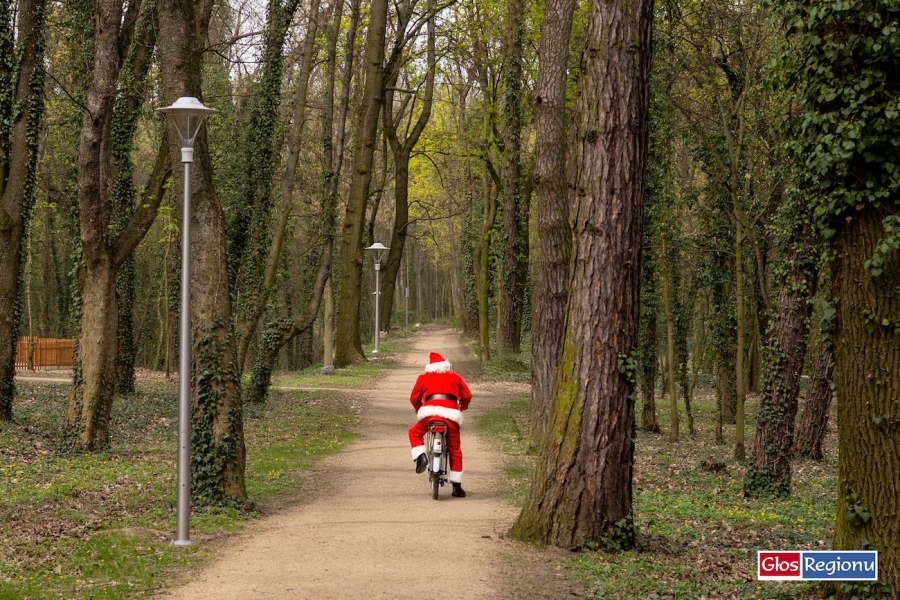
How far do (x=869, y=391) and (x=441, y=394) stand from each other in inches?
227

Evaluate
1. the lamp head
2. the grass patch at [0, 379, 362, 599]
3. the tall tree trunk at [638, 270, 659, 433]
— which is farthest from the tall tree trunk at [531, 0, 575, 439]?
the lamp head

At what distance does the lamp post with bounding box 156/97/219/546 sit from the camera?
942 cm

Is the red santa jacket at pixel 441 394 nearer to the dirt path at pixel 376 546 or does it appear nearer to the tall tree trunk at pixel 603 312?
the dirt path at pixel 376 546

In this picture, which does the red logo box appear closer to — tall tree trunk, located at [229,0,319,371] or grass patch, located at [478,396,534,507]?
grass patch, located at [478,396,534,507]

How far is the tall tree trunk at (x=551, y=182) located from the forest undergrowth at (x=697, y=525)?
2020 mm

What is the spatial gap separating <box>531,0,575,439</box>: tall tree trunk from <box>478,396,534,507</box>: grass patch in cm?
128

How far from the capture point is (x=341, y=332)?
31.6 metres

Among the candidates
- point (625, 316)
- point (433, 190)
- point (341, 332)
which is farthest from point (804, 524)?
point (433, 190)

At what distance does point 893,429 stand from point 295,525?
20.1 ft

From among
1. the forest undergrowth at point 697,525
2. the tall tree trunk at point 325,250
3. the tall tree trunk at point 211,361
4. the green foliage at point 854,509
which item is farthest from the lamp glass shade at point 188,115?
the tall tree trunk at point 325,250

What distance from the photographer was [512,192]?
28.2 metres

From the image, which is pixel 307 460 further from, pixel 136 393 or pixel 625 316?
pixel 136 393

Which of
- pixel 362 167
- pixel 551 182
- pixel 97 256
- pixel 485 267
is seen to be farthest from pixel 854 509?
pixel 485 267

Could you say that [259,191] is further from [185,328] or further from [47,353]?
[47,353]
